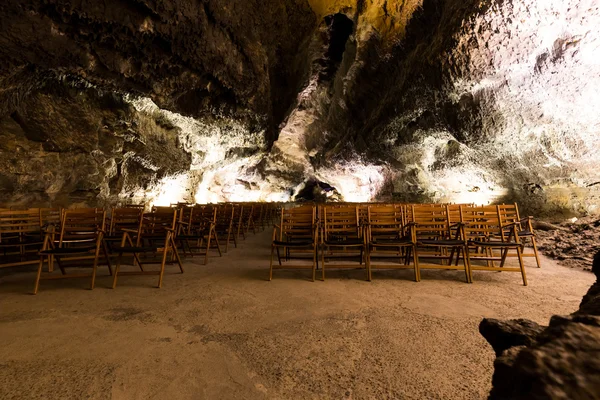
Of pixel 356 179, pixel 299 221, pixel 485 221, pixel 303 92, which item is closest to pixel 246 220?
pixel 299 221

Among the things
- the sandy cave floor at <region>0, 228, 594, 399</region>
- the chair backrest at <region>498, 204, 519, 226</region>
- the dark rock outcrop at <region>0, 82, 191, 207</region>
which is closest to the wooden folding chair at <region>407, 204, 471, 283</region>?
the sandy cave floor at <region>0, 228, 594, 399</region>

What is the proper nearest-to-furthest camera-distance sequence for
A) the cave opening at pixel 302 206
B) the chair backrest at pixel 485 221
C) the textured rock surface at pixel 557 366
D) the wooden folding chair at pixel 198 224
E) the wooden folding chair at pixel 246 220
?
the textured rock surface at pixel 557 366 < the cave opening at pixel 302 206 < the chair backrest at pixel 485 221 < the wooden folding chair at pixel 198 224 < the wooden folding chair at pixel 246 220

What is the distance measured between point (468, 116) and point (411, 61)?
265 centimetres

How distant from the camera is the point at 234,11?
9898 millimetres

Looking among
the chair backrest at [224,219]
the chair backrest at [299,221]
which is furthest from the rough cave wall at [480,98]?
the chair backrest at [224,219]

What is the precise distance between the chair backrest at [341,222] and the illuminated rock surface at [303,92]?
539cm

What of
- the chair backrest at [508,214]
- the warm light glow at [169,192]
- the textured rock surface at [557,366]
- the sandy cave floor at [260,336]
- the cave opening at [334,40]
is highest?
the cave opening at [334,40]

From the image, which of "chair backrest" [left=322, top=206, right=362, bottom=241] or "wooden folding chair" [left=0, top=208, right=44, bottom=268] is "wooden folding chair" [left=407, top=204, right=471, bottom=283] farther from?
"wooden folding chair" [left=0, top=208, right=44, bottom=268]

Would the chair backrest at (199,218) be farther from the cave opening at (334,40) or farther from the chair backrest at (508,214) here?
the cave opening at (334,40)

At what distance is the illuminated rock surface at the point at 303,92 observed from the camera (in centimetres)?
619

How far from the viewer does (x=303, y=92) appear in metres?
14.9

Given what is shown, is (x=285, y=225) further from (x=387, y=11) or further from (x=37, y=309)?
(x=387, y=11)

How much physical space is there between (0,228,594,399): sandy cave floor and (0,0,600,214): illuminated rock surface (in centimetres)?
502

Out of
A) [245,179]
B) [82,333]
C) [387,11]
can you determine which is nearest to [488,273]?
[82,333]
